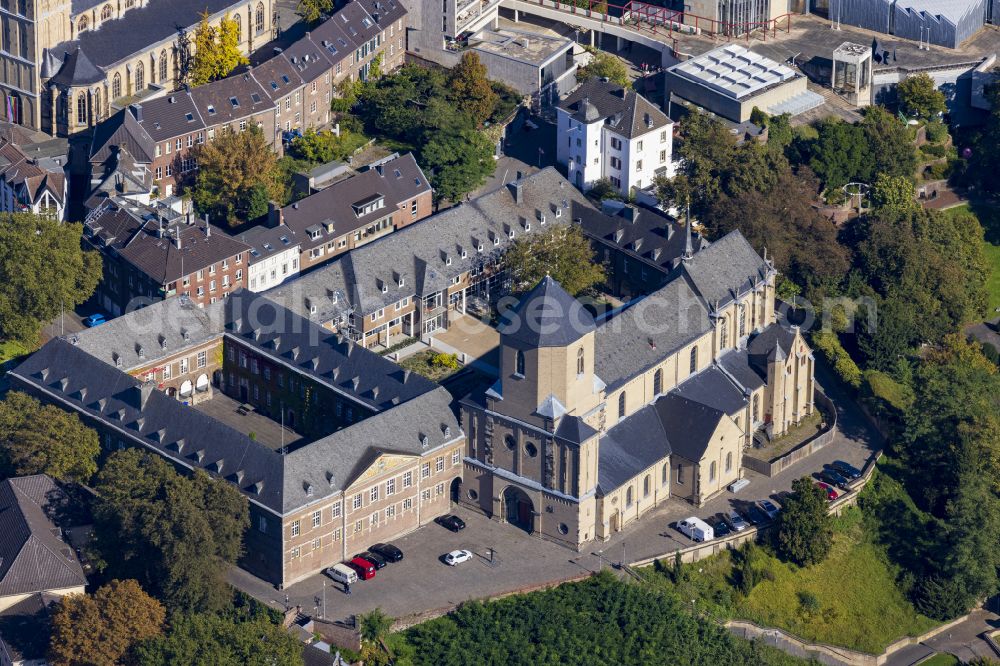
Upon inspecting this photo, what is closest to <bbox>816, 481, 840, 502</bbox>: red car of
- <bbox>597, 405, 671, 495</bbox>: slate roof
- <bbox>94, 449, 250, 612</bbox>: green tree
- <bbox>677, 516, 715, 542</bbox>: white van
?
<bbox>677, 516, 715, 542</bbox>: white van

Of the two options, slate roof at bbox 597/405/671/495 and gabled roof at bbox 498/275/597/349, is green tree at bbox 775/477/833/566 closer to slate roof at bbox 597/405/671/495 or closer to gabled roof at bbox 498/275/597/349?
slate roof at bbox 597/405/671/495

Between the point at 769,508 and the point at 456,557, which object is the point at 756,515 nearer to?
the point at 769,508

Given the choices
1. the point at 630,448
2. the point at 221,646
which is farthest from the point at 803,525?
the point at 221,646

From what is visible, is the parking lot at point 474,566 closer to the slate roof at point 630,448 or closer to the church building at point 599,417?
the church building at point 599,417

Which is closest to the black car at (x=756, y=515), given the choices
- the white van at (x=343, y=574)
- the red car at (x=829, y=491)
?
the red car at (x=829, y=491)

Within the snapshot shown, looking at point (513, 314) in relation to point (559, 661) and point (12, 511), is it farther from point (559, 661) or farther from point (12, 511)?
point (12, 511)

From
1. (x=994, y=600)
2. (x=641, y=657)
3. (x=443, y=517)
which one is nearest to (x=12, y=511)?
(x=443, y=517)

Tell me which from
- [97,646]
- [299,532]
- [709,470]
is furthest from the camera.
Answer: [709,470]
